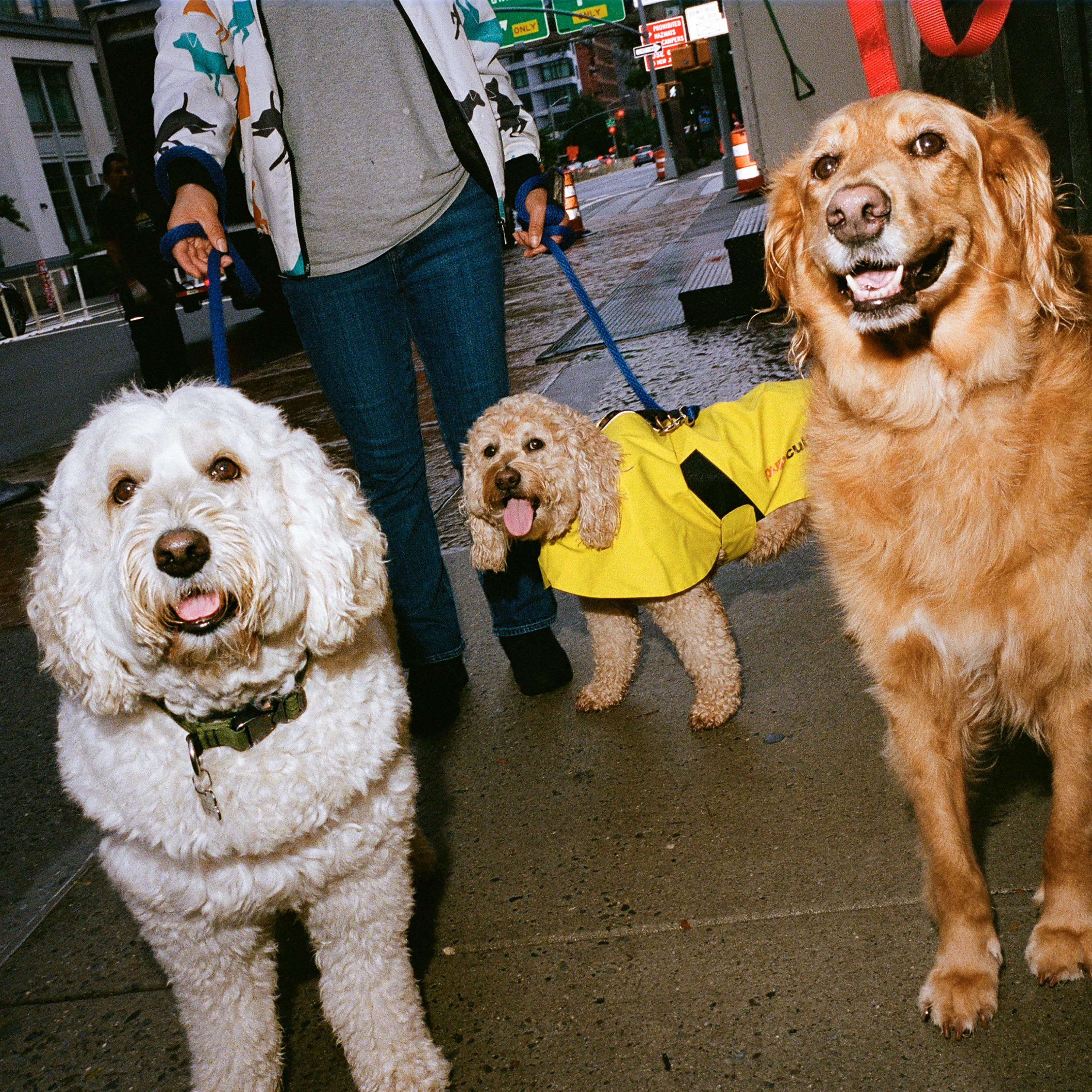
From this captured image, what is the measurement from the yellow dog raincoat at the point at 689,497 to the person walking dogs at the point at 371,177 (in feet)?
1.93

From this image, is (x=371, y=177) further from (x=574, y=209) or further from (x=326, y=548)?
(x=574, y=209)

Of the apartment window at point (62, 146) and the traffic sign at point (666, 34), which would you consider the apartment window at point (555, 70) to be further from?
the traffic sign at point (666, 34)

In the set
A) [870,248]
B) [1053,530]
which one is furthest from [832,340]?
[1053,530]

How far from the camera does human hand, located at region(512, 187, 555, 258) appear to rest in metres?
3.39

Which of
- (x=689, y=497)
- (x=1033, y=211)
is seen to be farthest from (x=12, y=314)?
(x=1033, y=211)

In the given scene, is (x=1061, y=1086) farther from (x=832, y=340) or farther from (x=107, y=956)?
(x=107, y=956)

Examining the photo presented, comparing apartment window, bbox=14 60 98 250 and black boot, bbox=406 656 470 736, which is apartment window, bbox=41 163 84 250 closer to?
apartment window, bbox=14 60 98 250

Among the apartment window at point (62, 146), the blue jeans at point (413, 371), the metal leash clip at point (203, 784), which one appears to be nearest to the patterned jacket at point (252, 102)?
the blue jeans at point (413, 371)

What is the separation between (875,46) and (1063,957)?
2.18 m

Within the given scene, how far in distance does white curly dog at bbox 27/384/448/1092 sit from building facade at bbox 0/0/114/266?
46.8 meters

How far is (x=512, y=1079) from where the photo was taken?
2.13 metres

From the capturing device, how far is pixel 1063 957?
2.06 metres

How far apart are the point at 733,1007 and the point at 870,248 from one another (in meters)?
1.65

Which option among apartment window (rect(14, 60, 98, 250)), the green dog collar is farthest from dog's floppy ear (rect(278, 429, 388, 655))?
apartment window (rect(14, 60, 98, 250))
